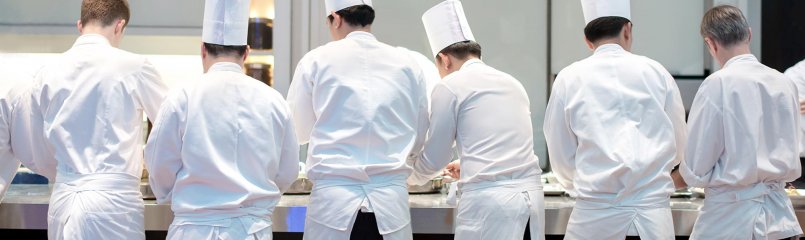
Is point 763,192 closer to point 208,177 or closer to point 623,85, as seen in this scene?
point 623,85

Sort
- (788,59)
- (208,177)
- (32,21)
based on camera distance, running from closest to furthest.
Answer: (208,177)
(32,21)
(788,59)

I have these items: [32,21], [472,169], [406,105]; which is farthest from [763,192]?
[32,21]

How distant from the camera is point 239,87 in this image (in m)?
2.46

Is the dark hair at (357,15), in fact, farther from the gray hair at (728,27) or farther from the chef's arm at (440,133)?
the gray hair at (728,27)

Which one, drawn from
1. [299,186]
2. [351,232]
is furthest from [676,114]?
[299,186]

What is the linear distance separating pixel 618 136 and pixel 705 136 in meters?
0.29

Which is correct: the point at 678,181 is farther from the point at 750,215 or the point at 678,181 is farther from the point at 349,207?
the point at 349,207

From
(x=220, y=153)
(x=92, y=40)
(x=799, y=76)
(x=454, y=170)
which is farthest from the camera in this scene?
(x=799, y=76)

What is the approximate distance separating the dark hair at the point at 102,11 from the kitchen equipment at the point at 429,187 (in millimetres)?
1104

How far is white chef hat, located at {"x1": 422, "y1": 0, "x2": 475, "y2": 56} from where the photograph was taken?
2.92 metres

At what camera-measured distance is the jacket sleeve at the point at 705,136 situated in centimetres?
269

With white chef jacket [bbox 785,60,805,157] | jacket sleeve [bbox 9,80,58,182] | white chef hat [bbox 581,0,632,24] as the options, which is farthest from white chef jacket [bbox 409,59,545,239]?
white chef jacket [bbox 785,60,805,157]

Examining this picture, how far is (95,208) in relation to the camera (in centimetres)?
263

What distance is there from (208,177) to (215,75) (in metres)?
0.28
